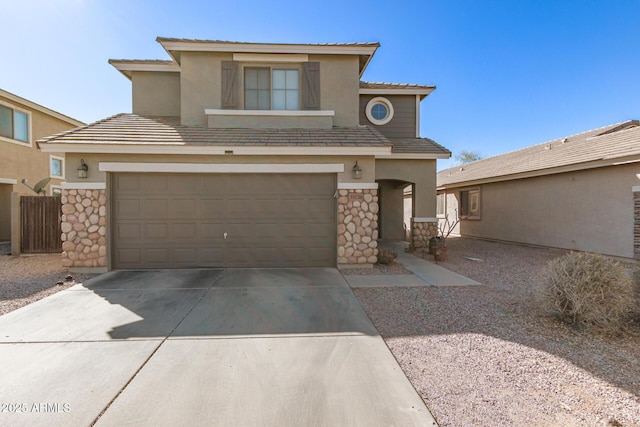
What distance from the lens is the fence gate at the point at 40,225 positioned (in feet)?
29.7

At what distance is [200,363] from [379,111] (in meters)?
10.3

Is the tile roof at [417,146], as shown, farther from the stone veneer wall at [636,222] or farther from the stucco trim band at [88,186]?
the stucco trim band at [88,186]

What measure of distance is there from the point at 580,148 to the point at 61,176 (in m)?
24.4

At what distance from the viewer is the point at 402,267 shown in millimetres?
7859

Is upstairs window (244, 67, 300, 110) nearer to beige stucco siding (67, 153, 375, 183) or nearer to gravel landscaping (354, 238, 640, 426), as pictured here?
beige stucco siding (67, 153, 375, 183)

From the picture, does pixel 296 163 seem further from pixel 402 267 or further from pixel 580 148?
pixel 580 148

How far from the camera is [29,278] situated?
→ 658 centimetres

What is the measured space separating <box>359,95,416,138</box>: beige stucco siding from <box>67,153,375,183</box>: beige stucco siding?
13.2ft

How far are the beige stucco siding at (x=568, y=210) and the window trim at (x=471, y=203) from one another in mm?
377

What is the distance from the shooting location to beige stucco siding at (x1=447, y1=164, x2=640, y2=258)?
8938 mm

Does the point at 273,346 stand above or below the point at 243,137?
below

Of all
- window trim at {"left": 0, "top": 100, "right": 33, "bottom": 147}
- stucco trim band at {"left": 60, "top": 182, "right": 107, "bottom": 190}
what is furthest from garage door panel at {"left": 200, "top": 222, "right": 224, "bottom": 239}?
window trim at {"left": 0, "top": 100, "right": 33, "bottom": 147}

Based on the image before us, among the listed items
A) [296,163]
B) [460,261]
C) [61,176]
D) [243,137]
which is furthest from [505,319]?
[61,176]

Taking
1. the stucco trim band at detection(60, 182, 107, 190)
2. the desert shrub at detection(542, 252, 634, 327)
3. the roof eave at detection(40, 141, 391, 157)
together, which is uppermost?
the roof eave at detection(40, 141, 391, 157)
